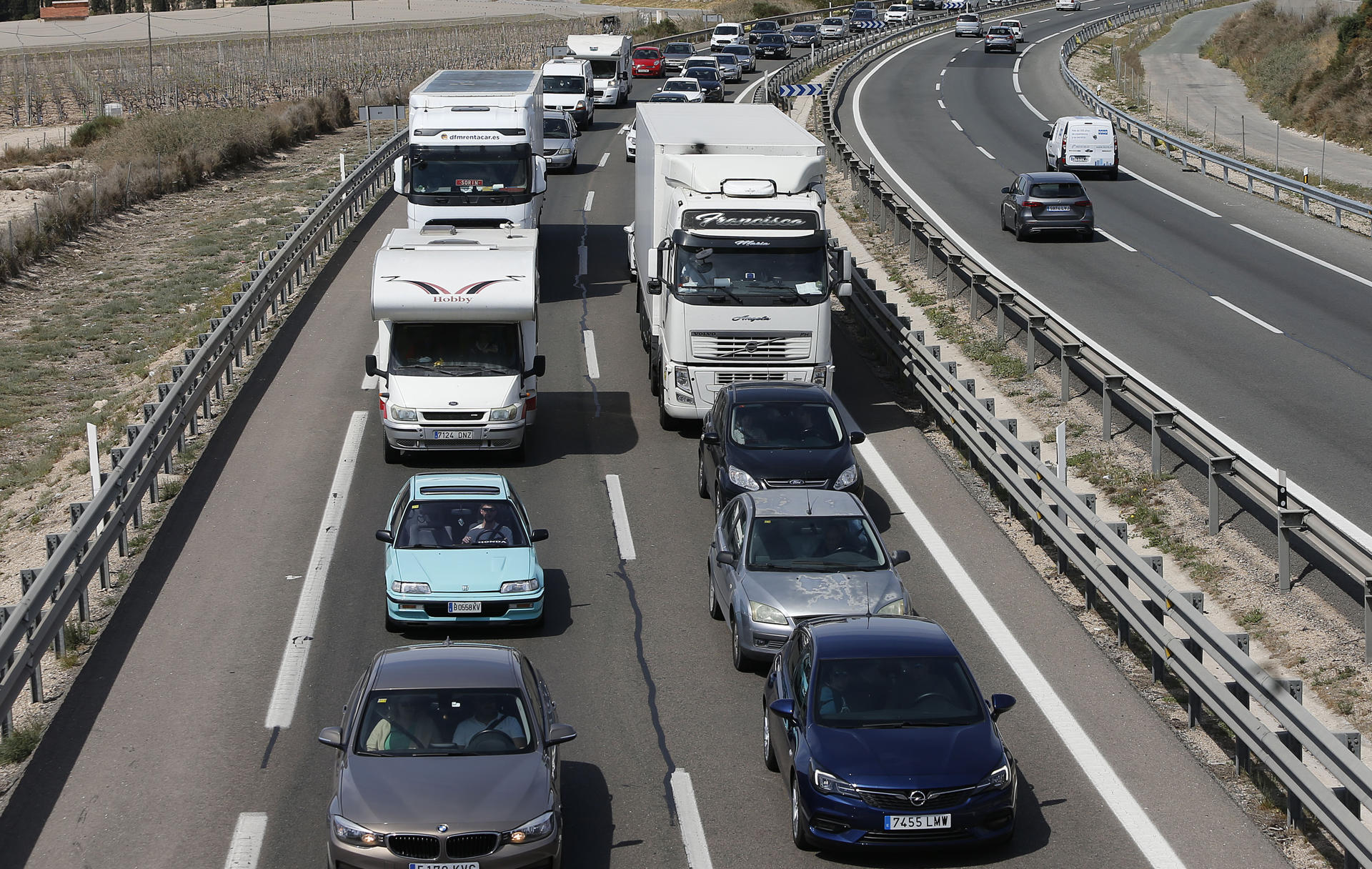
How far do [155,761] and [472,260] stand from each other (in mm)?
10256

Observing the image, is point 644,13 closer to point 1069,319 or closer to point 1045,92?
point 1045,92

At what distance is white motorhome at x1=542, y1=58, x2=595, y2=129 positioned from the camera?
5416 cm

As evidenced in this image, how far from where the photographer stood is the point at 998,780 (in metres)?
10.2

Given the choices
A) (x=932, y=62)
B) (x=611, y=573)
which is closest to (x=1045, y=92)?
(x=932, y=62)

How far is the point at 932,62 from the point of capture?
3068 inches

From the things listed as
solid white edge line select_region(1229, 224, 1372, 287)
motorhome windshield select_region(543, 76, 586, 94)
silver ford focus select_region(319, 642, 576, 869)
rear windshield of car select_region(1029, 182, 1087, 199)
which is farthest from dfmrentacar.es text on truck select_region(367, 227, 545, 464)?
motorhome windshield select_region(543, 76, 586, 94)

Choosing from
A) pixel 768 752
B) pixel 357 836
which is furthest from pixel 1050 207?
pixel 357 836

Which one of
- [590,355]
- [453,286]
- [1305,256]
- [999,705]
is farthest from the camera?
[1305,256]

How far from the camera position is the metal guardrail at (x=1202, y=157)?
1490 inches

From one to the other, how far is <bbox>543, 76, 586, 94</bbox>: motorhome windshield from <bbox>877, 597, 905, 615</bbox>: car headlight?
4351 cm

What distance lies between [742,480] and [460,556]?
12.9 feet

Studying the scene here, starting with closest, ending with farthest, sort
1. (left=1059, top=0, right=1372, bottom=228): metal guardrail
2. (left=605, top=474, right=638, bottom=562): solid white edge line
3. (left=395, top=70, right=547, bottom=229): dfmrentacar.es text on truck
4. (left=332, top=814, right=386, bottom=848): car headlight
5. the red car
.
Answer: (left=332, top=814, right=386, bottom=848): car headlight < (left=605, top=474, right=638, bottom=562): solid white edge line < (left=395, top=70, right=547, bottom=229): dfmrentacar.es text on truck < (left=1059, top=0, right=1372, bottom=228): metal guardrail < the red car

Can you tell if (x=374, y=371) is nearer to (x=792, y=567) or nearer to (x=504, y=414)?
(x=504, y=414)

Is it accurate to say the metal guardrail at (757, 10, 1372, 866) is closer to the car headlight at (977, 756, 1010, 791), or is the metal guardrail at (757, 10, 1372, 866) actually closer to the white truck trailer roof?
the car headlight at (977, 756, 1010, 791)
